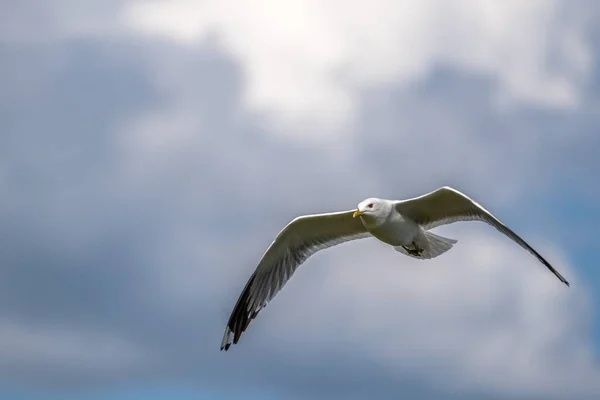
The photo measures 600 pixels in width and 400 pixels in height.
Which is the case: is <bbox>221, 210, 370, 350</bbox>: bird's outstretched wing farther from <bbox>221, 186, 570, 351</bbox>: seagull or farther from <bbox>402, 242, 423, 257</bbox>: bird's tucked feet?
<bbox>402, 242, 423, 257</bbox>: bird's tucked feet

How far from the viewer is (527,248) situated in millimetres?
15898

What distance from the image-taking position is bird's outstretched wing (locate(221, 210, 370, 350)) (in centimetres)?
1928

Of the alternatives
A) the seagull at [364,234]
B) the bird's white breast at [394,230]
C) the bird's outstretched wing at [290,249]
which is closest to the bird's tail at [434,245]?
the seagull at [364,234]

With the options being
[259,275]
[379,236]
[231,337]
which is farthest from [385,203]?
[231,337]


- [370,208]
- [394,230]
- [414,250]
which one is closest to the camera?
[370,208]

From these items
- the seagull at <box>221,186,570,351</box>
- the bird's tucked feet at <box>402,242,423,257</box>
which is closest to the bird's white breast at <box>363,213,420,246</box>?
the seagull at <box>221,186,570,351</box>

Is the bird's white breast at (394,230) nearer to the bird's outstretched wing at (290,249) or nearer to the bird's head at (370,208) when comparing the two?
the bird's head at (370,208)

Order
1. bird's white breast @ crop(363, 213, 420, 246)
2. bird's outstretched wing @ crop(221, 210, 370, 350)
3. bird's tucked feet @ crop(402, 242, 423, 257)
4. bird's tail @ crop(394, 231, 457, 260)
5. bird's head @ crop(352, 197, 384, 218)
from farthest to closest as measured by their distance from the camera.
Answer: bird's outstretched wing @ crop(221, 210, 370, 350) < bird's tucked feet @ crop(402, 242, 423, 257) < bird's tail @ crop(394, 231, 457, 260) < bird's white breast @ crop(363, 213, 420, 246) < bird's head @ crop(352, 197, 384, 218)

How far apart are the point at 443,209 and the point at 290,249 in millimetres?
3274

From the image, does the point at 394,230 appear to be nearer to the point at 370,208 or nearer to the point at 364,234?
the point at 370,208

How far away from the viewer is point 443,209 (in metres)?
18.1

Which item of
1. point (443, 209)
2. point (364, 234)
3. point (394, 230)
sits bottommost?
point (394, 230)

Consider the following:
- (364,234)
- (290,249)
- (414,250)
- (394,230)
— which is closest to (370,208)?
(394,230)

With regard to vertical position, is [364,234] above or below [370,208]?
above
